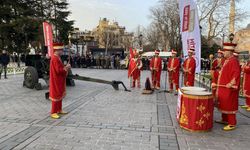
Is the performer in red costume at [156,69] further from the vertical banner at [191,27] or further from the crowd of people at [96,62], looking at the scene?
the crowd of people at [96,62]

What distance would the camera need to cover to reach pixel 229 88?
6.88 metres

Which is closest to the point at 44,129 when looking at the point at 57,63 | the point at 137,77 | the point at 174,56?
the point at 57,63

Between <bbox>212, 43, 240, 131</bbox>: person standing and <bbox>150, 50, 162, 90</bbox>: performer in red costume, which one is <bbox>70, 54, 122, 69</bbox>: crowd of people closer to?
<bbox>150, 50, 162, 90</bbox>: performer in red costume

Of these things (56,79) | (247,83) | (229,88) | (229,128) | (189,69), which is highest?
(189,69)

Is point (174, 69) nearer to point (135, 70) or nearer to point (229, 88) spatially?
point (135, 70)

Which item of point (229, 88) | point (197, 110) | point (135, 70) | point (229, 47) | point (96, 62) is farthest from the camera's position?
point (96, 62)

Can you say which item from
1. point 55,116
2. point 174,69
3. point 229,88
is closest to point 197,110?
point 229,88

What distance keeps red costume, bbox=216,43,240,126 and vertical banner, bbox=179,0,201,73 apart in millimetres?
3477

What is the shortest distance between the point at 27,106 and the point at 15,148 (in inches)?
158

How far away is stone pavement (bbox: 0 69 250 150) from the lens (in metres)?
5.67

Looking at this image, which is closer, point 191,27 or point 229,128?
point 229,128

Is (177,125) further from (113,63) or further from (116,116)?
(113,63)

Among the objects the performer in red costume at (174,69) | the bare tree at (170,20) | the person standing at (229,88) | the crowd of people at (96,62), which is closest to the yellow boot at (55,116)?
the person standing at (229,88)

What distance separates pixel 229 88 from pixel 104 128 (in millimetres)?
2936
